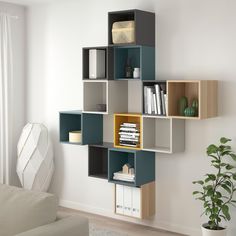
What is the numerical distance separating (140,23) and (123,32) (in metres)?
0.18

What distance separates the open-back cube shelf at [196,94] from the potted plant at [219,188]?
0.30 metres

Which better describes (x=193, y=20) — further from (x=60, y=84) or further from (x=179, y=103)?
(x=60, y=84)

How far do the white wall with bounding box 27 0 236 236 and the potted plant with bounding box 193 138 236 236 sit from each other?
144mm

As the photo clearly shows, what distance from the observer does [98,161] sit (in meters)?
5.05

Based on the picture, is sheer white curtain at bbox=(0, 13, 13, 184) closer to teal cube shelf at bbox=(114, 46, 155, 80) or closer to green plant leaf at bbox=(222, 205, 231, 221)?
teal cube shelf at bbox=(114, 46, 155, 80)

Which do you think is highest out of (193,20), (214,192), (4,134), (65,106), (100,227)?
(193,20)

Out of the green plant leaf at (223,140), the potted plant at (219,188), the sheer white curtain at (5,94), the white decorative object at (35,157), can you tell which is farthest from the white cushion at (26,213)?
the sheer white curtain at (5,94)

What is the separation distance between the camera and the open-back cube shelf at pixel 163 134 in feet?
14.0

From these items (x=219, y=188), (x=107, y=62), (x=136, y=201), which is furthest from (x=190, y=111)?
(x=136, y=201)

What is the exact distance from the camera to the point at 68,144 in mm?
5285

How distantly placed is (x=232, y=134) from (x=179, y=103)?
0.56 meters

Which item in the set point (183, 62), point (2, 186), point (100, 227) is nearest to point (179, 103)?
point (183, 62)

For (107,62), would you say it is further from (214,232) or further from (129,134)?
(214,232)

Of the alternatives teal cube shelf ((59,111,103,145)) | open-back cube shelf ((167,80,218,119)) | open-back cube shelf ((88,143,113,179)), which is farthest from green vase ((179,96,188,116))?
teal cube shelf ((59,111,103,145))
